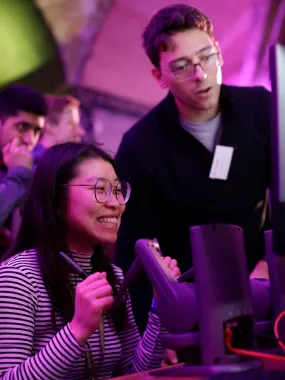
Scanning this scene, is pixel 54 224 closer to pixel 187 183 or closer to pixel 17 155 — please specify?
pixel 187 183

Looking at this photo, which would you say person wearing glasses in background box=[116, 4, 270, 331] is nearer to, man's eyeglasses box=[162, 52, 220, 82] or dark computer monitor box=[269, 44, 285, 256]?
man's eyeglasses box=[162, 52, 220, 82]

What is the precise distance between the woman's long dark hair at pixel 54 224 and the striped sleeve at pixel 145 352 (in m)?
0.07

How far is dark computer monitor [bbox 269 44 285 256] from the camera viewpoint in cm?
81

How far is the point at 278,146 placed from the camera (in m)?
0.82

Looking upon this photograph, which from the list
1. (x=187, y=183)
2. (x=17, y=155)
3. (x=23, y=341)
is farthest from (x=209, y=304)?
(x=17, y=155)

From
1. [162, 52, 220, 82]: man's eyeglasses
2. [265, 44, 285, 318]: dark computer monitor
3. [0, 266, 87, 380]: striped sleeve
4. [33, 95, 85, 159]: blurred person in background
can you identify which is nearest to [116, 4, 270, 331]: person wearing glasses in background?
[162, 52, 220, 82]: man's eyeglasses

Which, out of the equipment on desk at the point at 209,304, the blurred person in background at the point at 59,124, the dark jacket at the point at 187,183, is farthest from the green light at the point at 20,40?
the equipment on desk at the point at 209,304

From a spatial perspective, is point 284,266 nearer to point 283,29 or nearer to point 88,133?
point 283,29

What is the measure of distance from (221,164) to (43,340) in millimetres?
826

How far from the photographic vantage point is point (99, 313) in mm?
1061

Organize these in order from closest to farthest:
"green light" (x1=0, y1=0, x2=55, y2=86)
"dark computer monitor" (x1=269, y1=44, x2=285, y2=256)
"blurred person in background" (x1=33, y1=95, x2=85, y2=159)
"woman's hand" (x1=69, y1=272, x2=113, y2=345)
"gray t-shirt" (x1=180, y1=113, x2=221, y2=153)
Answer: "dark computer monitor" (x1=269, y1=44, x2=285, y2=256) < "woman's hand" (x1=69, y1=272, x2=113, y2=345) < "gray t-shirt" (x1=180, y1=113, x2=221, y2=153) < "blurred person in background" (x1=33, y1=95, x2=85, y2=159) < "green light" (x1=0, y1=0, x2=55, y2=86)

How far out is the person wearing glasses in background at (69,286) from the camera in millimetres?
1104

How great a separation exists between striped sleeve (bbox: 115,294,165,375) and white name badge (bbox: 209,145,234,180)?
1.93ft

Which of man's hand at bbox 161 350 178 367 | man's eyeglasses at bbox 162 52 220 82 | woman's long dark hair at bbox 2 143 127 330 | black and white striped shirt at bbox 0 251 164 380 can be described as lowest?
man's hand at bbox 161 350 178 367
